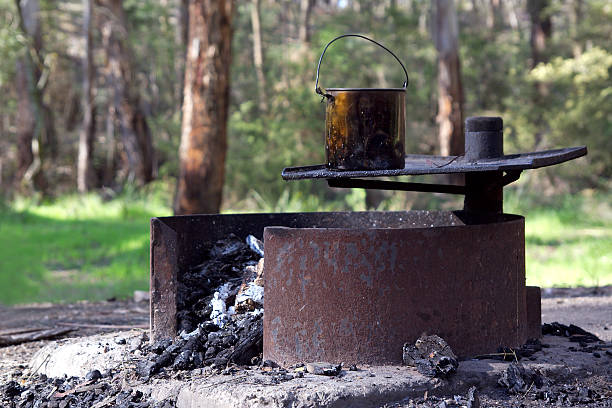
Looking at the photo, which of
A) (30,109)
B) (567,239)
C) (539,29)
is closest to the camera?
(567,239)

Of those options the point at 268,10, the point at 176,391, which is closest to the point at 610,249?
the point at 176,391

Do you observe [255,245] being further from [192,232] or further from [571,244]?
[571,244]

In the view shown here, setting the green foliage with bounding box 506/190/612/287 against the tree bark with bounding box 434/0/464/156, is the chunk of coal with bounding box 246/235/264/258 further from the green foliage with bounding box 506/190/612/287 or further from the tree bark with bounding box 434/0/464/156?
the tree bark with bounding box 434/0/464/156

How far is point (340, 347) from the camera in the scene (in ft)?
9.56

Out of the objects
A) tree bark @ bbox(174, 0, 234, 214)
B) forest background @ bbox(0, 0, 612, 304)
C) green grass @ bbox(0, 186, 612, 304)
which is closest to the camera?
green grass @ bbox(0, 186, 612, 304)

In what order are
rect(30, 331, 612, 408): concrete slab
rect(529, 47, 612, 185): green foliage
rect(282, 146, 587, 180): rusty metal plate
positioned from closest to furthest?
rect(30, 331, 612, 408): concrete slab, rect(282, 146, 587, 180): rusty metal plate, rect(529, 47, 612, 185): green foliage

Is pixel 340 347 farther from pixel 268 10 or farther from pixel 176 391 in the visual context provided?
pixel 268 10

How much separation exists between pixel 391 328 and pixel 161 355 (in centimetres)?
100

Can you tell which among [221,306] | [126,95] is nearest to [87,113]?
[126,95]

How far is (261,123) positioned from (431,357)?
14.1m

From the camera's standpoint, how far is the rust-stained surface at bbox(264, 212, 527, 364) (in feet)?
9.48

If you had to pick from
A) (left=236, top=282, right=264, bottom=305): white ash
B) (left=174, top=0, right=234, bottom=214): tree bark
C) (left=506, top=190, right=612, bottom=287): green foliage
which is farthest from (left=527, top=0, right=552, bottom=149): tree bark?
(left=236, top=282, right=264, bottom=305): white ash

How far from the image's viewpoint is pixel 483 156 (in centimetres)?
342

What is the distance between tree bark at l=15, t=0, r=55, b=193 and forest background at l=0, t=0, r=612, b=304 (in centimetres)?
4
